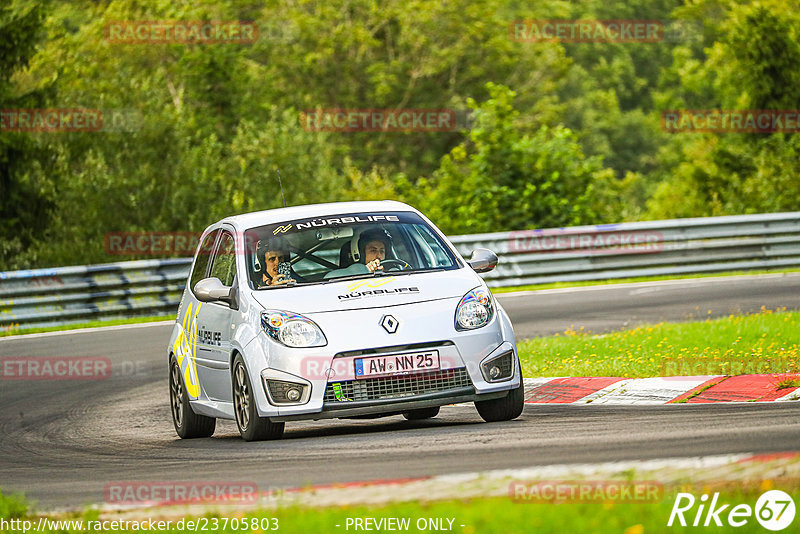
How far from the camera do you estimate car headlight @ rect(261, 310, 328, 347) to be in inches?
347

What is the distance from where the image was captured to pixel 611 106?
234 ft

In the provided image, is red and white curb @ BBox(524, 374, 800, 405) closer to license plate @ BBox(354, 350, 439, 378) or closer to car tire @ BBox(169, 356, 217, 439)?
license plate @ BBox(354, 350, 439, 378)

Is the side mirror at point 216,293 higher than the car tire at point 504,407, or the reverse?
the side mirror at point 216,293

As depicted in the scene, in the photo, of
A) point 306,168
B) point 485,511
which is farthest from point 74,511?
point 306,168

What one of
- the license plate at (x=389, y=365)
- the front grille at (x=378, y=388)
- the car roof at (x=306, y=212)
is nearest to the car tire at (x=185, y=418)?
the car roof at (x=306, y=212)

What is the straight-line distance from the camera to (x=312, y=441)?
896 cm

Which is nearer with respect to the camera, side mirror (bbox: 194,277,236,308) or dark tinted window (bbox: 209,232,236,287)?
side mirror (bbox: 194,277,236,308)

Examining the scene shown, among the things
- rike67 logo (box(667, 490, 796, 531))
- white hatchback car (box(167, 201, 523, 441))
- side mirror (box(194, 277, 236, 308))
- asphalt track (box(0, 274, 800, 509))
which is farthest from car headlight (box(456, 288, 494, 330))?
rike67 logo (box(667, 490, 796, 531))

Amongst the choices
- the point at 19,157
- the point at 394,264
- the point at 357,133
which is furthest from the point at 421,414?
the point at 357,133

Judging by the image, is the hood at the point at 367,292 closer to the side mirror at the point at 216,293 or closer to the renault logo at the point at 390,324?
the renault logo at the point at 390,324

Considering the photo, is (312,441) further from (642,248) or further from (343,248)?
(642,248)

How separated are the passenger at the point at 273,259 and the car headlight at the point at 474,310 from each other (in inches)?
52.1

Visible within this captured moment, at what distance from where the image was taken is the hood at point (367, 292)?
29.5ft

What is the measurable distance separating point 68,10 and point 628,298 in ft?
131
